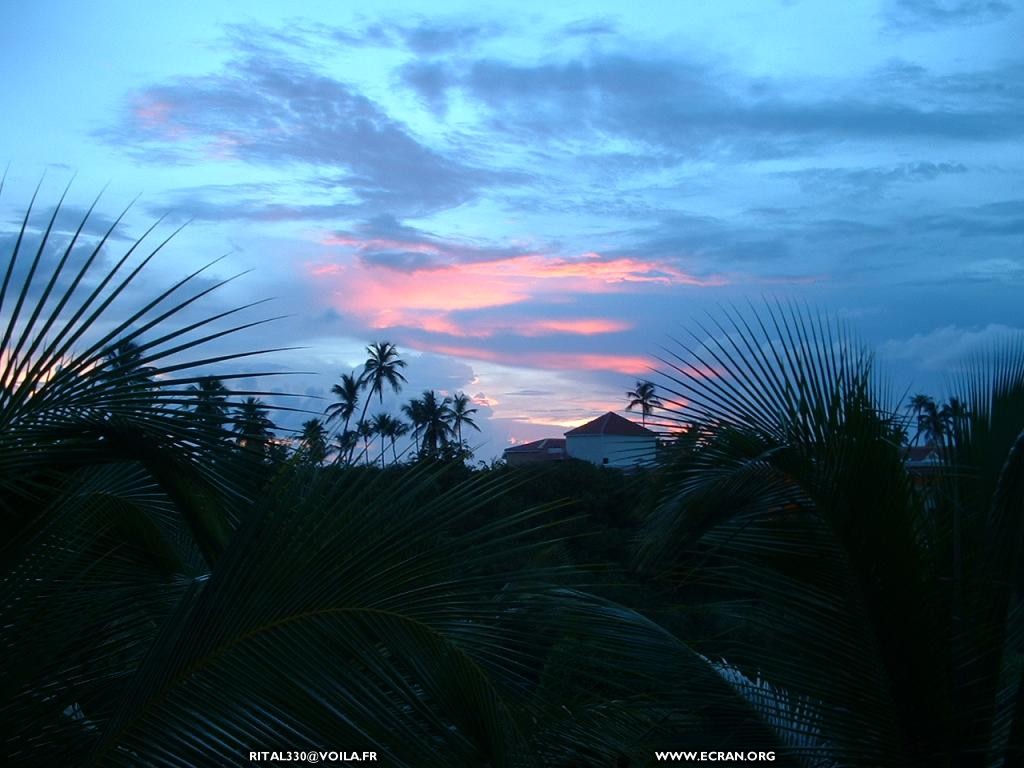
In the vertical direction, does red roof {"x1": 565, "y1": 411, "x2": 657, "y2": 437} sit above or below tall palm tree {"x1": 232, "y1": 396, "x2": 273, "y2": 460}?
above

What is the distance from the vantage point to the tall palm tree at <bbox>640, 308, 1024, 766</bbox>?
399 cm

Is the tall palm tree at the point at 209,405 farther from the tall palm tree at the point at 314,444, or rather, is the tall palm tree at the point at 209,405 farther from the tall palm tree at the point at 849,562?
the tall palm tree at the point at 849,562

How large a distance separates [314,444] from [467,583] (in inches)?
32.9

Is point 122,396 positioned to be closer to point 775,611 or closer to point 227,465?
point 227,465

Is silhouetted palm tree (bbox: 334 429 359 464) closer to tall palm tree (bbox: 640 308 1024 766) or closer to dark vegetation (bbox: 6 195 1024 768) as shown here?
dark vegetation (bbox: 6 195 1024 768)

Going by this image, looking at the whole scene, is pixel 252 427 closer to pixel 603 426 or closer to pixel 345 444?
pixel 345 444

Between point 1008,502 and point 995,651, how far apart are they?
27.7 inches

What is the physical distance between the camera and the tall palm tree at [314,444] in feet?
10.6

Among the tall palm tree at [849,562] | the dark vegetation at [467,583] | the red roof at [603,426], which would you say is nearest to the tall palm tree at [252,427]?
the dark vegetation at [467,583]

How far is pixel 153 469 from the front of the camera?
10.3 feet

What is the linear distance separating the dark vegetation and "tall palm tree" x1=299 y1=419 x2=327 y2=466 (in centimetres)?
1

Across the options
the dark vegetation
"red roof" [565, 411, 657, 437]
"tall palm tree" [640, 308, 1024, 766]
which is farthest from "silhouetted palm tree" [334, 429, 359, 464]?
"red roof" [565, 411, 657, 437]

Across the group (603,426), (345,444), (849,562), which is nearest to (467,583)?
(345,444)

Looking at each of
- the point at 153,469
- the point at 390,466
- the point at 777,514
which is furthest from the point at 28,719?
the point at 777,514
